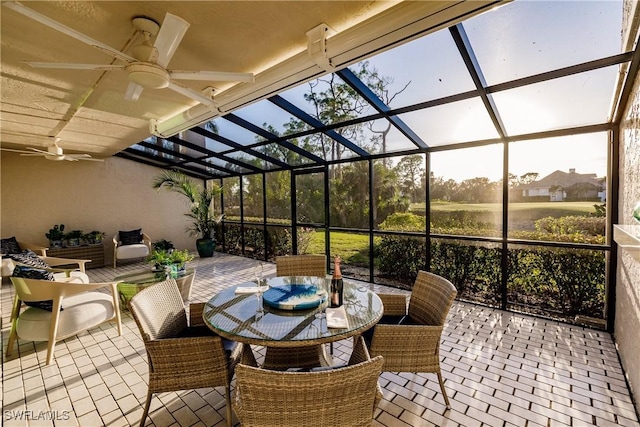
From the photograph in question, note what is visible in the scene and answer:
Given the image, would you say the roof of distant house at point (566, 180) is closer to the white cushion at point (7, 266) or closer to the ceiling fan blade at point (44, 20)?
the ceiling fan blade at point (44, 20)

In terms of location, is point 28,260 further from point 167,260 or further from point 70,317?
point 70,317

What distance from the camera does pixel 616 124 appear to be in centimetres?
302

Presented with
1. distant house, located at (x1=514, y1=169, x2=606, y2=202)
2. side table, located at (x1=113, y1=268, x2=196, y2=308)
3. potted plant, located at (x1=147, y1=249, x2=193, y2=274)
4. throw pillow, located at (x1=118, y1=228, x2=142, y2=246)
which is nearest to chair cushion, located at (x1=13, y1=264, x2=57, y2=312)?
side table, located at (x1=113, y1=268, x2=196, y2=308)

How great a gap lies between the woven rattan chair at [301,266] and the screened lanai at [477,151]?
1.89 metres

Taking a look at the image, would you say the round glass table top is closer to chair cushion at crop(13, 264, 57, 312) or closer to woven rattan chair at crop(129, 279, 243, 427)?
woven rattan chair at crop(129, 279, 243, 427)

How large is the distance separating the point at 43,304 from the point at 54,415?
1.31 meters

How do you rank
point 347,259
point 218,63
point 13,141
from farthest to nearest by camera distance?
point 347,259, point 13,141, point 218,63

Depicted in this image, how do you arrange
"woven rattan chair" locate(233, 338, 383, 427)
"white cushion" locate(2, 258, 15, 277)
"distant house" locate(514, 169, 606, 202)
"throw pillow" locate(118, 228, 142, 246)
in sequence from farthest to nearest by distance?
"throw pillow" locate(118, 228, 142, 246) < "white cushion" locate(2, 258, 15, 277) < "distant house" locate(514, 169, 606, 202) < "woven rattan chair" locate(233, 338, 383, 427)

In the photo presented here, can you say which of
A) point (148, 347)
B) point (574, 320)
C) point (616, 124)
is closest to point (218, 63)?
point (148, 347)

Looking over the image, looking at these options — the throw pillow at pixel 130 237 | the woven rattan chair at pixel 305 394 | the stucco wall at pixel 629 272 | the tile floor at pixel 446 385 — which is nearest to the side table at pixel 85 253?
the throw pillow at pixel 130 237

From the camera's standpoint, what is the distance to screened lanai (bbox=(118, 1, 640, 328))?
228 cm

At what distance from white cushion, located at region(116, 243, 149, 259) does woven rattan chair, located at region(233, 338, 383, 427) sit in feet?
23.0

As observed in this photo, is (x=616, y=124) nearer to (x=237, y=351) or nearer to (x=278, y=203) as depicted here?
(x=237, y=351)

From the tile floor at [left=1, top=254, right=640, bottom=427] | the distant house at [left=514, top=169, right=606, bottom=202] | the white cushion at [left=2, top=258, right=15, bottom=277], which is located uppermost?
the distant house at [left=514, top=169, right=606, bottom=202]
